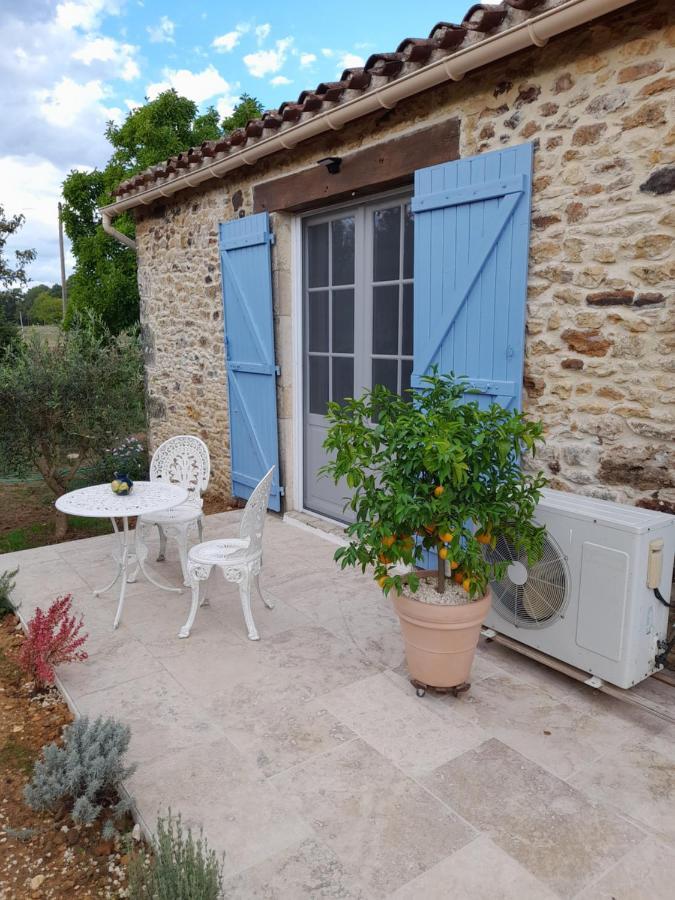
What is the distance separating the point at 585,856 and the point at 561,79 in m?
2.98

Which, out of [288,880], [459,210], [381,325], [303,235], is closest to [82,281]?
[303,235]

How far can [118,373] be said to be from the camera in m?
5.31

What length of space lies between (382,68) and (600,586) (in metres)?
2.81

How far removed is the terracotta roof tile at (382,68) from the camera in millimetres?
2652

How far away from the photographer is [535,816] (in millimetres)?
1849

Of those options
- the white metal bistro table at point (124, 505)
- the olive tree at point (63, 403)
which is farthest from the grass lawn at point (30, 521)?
the white metal bistro table at point (124, 505)

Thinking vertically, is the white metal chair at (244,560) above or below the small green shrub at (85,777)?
above

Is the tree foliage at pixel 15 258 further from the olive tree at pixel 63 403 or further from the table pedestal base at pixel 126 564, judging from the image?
the table pedestal base at pixel 126 564

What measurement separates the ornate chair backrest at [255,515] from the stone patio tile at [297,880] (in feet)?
4.90

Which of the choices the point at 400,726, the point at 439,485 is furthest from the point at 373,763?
the point at 439,485

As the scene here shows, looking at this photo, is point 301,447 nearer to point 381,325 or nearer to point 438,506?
point 381,325

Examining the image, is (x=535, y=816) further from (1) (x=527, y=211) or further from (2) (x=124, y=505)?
(1) (x=527, y=211)

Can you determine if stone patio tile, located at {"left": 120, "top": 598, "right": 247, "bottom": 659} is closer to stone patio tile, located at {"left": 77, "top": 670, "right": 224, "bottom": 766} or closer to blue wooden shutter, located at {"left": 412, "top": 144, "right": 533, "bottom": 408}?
stone patio tile, located at {"left": 77, "top": 670, "right": 224, "bottom": 766}

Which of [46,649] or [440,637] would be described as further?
[46,649]
